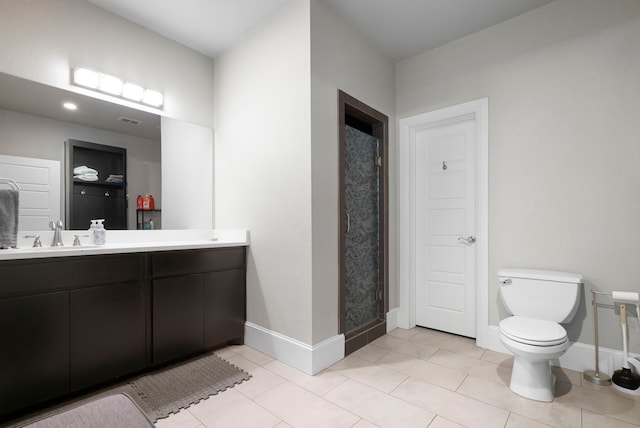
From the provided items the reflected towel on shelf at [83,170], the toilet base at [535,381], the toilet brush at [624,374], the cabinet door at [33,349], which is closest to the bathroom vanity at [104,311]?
the cabinet door at [33,349]

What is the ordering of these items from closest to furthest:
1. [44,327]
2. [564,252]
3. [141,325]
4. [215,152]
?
[44,327]
[141,325]
[564,252]
[215,152]

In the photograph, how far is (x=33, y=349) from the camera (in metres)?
1.62

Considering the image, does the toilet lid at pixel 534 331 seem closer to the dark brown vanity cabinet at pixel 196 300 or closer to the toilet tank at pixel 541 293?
the toilet tank at pixel 541 293

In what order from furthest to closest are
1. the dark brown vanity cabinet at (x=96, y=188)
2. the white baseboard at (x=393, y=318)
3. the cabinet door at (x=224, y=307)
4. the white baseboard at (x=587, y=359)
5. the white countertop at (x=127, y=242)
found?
1. the white baseboard at (x=393, y=318)
2. the cabinet door at (x=224, y=307)
3. the dark brown vanity cabinet at (x=96, y=188)
4. the white baseboard at (x=587, y=359)
5. the white countertop at (x=127, y=242)

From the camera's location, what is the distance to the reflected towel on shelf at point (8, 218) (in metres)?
1.78

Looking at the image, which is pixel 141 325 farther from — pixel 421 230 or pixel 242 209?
pixel 421 230

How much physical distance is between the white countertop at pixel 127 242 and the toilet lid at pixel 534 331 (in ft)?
6.58

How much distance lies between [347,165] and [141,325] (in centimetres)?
194

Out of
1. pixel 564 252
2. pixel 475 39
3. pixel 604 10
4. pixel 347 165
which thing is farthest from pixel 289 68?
pixel 564 252

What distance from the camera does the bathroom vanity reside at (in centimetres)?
158

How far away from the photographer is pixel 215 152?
9.64 feet

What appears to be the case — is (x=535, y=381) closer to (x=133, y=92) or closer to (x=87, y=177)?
(x=87, y=177)

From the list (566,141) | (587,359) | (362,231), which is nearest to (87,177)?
(362,231)

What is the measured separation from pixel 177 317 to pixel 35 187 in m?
1.27
